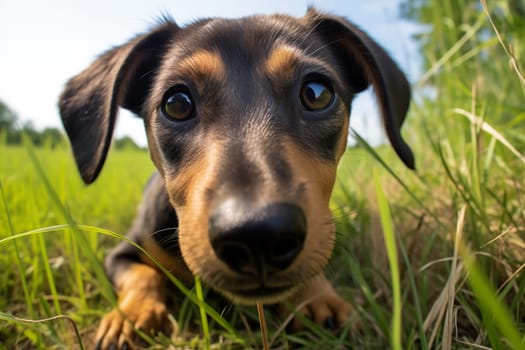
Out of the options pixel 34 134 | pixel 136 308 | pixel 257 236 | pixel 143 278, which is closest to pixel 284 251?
pixel 257 236

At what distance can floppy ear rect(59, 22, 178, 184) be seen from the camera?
2201 mm

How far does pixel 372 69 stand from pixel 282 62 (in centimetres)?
75

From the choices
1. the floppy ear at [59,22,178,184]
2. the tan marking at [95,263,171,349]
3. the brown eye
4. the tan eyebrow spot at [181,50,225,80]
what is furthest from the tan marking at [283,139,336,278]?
the floppy ear at [59,22,178,184]

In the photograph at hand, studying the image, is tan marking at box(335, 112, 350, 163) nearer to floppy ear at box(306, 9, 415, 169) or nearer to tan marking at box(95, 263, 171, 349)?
floppy ear at box(306, 9, 415, 169)

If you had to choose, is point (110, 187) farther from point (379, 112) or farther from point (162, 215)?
point (379, 112)

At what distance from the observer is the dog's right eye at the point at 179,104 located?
6.66 feet

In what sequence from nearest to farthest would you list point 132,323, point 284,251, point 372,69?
point 284,251 < point 132,323 < point 372,69

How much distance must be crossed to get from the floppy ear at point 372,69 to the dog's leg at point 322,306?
902 millimetres

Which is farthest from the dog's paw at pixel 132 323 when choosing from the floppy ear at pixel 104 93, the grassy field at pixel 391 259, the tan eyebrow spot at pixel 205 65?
the tan eyebrow spot at pixel 205 65

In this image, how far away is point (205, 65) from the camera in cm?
200

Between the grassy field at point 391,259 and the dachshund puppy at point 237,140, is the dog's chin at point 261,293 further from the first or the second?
the grassy field at point 391,259

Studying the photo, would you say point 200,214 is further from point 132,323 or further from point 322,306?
point 322,306

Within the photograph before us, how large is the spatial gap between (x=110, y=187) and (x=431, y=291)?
15.4 ft

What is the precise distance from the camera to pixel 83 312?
7.34 ft
